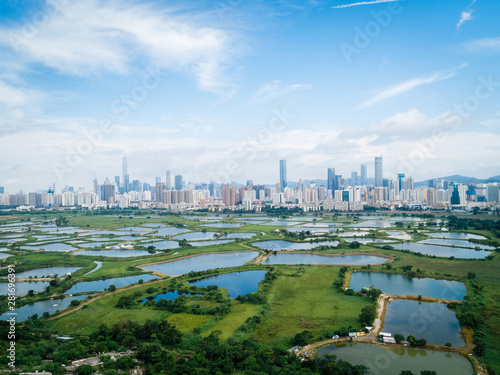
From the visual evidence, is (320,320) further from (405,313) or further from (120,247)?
(120,247)

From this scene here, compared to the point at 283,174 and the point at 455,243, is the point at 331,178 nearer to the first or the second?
the point at 283,174

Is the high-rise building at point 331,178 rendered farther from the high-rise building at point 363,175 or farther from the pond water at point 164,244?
the pond water at point 164,244

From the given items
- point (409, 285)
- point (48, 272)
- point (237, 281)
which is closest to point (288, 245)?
point (237, 281)

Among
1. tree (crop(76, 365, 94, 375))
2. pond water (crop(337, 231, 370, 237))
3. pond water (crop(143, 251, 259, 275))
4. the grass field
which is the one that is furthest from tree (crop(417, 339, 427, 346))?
pond water (crop(337, 231, 370, 237))

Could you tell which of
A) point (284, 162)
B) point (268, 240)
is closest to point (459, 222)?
point (268, 240)

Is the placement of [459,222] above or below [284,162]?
below

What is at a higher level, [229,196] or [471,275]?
[229,196]
